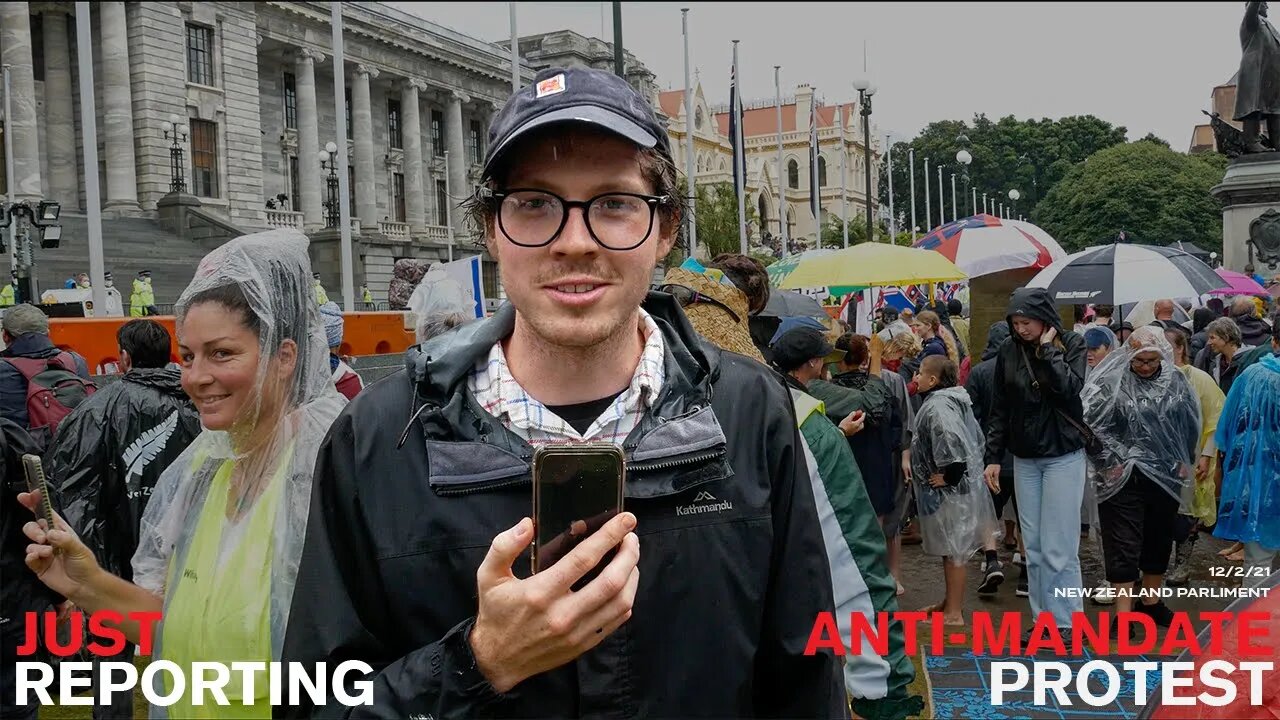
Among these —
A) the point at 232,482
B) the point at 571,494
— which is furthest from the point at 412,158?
the point at 571,494

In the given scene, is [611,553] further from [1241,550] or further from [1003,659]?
[1241,550]

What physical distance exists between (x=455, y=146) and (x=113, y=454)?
163 ft

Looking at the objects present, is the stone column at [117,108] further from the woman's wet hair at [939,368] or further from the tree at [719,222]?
the woman's wet hair at [939,368]

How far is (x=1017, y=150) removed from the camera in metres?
34.8

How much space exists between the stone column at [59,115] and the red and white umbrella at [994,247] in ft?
109

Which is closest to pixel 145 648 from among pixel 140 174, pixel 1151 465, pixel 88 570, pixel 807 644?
pixel 88 570

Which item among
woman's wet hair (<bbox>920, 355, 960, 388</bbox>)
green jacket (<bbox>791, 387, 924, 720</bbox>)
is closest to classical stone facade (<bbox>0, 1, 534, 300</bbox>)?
woman's wet hair (<bbox>920, 355, 960, 388</bbox>)

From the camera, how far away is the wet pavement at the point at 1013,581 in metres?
6.95

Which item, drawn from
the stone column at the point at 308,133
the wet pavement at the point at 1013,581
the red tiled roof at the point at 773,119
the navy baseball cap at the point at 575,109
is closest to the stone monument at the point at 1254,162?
the wet pavement at the point at 1013,581

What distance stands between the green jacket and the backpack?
4716mm

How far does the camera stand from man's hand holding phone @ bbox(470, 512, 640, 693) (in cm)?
129

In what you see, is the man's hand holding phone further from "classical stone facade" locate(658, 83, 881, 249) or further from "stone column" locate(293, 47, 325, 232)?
"classical stone facade" locate(658, 83, 881, 249)

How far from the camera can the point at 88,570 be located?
272cm

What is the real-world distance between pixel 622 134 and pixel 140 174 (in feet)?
128
